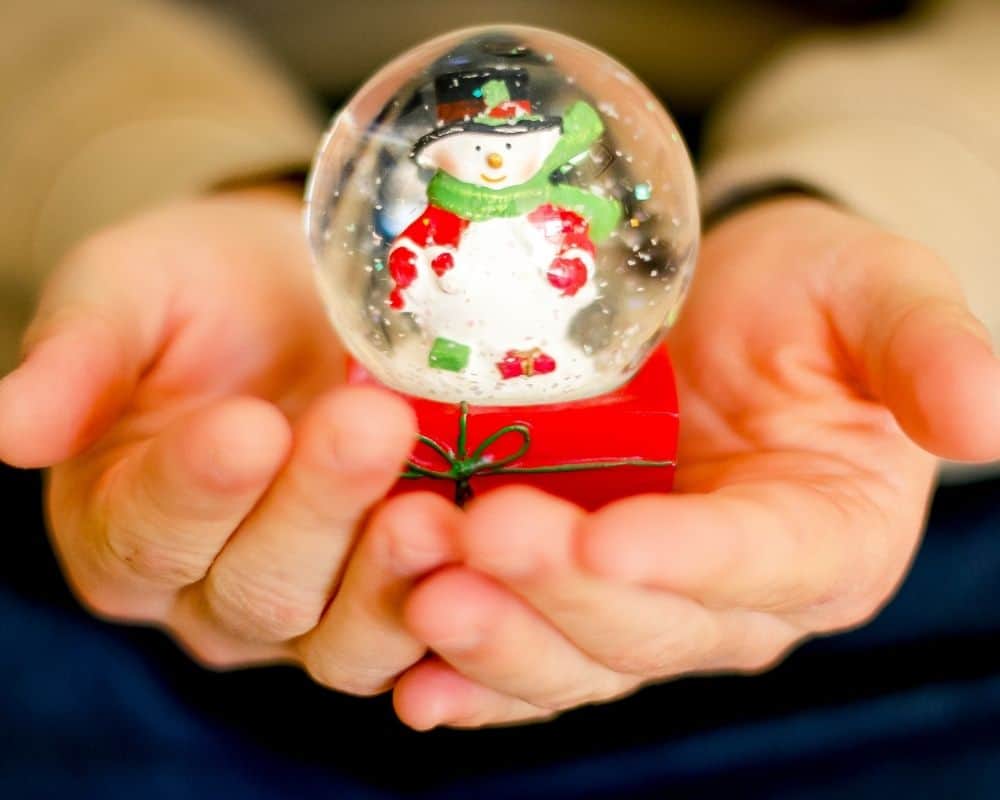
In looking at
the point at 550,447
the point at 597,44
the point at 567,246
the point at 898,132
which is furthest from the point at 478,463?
the point at 597,44

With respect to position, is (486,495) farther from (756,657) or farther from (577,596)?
(756,657)

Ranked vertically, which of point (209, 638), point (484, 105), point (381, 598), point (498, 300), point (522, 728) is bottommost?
point (522, 728)

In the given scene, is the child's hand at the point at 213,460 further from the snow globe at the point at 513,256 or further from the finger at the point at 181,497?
the snow globe at the point at 513,256

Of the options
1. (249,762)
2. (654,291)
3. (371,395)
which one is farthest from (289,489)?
(249,762)

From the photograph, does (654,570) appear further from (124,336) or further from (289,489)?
(124,336)

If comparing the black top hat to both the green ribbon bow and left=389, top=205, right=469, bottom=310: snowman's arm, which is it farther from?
the green ribbon bow

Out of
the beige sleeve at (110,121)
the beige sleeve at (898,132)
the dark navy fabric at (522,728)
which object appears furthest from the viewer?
the beige sleeve at (110,121)

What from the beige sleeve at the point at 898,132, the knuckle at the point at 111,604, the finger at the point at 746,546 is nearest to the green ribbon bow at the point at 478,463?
the finger at the point at 746,546
